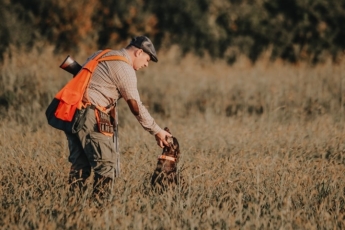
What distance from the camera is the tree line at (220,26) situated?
19469mm

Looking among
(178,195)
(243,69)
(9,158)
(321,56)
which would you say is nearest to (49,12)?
(243,69)

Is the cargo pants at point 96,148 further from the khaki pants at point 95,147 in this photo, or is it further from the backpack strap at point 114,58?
the backpack strap at point 114,58

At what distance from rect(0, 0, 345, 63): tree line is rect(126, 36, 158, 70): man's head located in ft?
45.5

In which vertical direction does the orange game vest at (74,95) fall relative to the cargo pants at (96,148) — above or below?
above

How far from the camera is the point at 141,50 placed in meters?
5.33

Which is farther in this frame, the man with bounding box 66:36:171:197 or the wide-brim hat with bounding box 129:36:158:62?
the wide-brim hat with bounding box 129:36:158:62

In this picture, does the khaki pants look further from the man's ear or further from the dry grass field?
the man's ear

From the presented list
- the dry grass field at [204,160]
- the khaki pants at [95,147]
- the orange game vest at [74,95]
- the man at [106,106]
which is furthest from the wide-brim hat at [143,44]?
the dry grass field at [204,160]

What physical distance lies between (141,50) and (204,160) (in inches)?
61.3

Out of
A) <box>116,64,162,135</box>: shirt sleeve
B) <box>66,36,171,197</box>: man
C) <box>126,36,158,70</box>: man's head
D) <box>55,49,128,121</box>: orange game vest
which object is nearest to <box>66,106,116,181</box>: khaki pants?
<box>66,36,171,197</box>: man

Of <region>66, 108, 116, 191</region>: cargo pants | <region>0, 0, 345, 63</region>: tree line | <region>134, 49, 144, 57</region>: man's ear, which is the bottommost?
<region>66, 108, 116, 191</region>: cargo pants

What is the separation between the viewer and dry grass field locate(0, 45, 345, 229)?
4.50 m

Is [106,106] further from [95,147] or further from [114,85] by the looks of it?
[95,147]

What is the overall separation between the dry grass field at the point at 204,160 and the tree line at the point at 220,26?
6.84m
